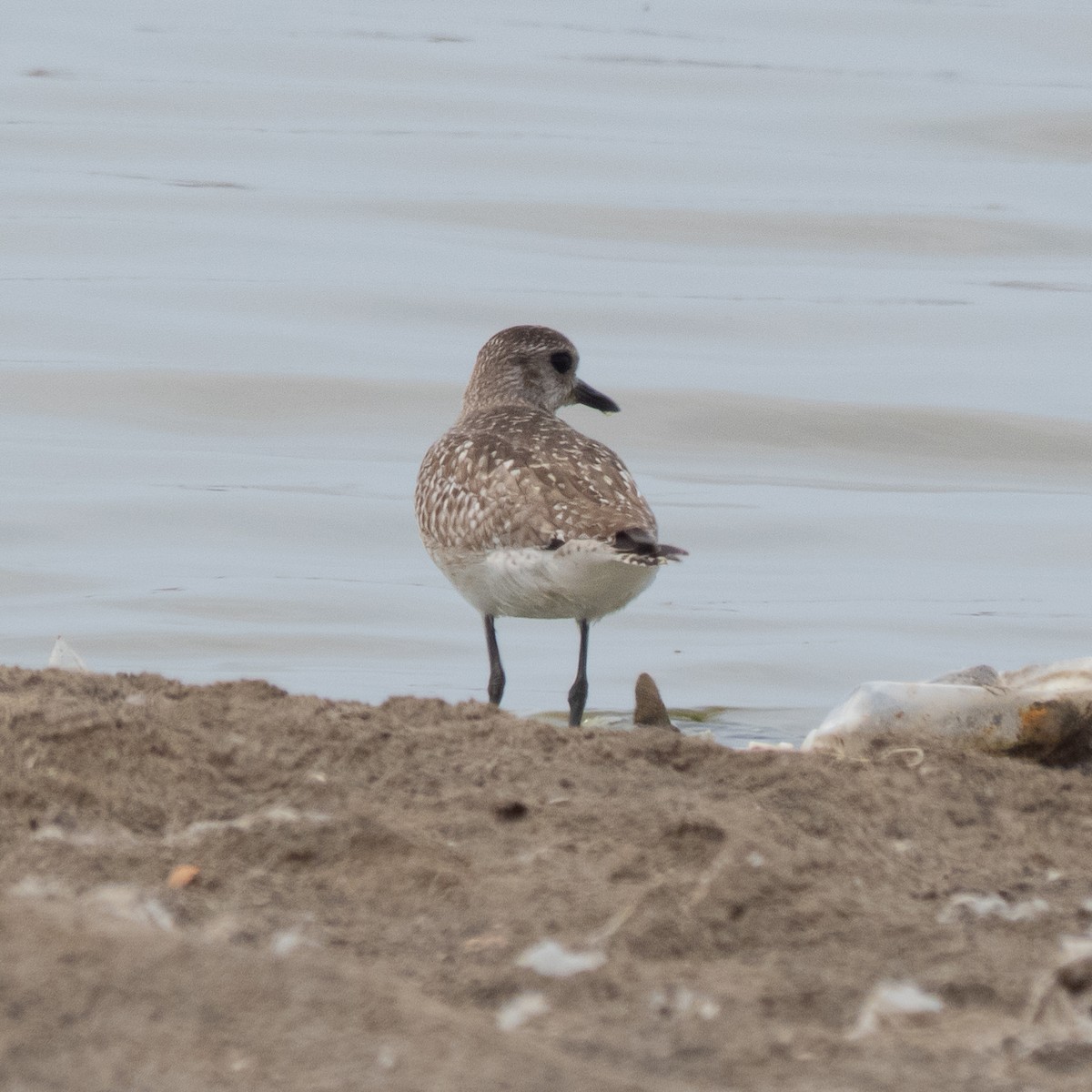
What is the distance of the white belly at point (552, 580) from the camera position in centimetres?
680

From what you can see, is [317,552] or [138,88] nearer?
[317,552]

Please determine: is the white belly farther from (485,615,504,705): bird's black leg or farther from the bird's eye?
Result: the bird's eye

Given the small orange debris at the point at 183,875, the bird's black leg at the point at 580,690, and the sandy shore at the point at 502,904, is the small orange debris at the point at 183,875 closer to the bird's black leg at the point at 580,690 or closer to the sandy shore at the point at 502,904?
the sandy shore at the point at 502,904

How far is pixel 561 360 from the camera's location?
8.98 m

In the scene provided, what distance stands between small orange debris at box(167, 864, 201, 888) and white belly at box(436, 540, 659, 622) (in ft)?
9.90

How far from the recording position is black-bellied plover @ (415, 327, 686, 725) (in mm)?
6809

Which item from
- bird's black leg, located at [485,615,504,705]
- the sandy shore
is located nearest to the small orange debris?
the sandy shore

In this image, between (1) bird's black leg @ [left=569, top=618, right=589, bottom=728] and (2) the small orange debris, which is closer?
(2) the small orange debris

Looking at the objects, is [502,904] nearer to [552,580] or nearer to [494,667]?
[552,580]

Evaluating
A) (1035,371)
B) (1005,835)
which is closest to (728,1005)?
(1005,835)

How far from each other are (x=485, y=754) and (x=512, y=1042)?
4.64 ft

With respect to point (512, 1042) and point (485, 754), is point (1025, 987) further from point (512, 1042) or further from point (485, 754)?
point (485, 754)

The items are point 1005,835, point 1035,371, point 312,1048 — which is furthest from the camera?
point 1035,371

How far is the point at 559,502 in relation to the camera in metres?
6.97
